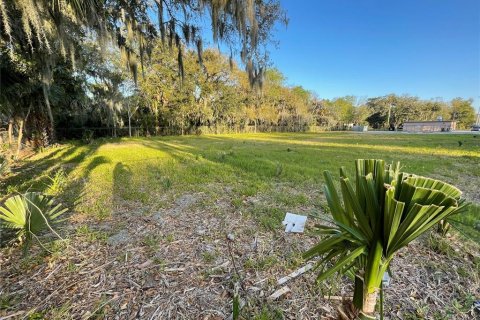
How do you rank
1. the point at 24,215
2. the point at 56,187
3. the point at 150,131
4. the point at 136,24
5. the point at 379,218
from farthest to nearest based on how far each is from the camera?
the point at 150,131 < the point at 136,24 < the point at 56,187 < the point at 24,215 < the point at 379,218

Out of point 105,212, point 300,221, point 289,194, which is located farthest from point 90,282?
point 289,194

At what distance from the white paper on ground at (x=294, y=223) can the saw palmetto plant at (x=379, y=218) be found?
5.64 feet

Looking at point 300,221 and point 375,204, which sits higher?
point 375,204

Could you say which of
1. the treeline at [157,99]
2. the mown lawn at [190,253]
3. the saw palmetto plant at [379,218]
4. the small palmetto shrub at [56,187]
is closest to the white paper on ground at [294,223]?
the mown lawn at [190,253]

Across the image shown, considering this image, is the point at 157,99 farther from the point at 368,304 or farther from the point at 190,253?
the point at 368,304

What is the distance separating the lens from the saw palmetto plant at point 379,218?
0.62 m

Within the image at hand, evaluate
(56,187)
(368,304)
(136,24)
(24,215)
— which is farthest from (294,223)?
(136,24)

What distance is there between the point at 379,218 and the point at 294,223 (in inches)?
76.2

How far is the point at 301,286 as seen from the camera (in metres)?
1.65

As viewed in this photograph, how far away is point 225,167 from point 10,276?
169 inches

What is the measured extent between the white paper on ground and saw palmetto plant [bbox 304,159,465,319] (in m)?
1.72

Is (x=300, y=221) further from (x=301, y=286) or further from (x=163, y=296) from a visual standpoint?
(x=163, y=296)

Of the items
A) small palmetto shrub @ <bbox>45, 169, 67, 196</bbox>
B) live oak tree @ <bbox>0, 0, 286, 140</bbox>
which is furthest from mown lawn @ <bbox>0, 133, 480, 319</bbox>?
live oak tree @ <bbox>0, 0, 286, 140</bbox>

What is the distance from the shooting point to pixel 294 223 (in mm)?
2533
